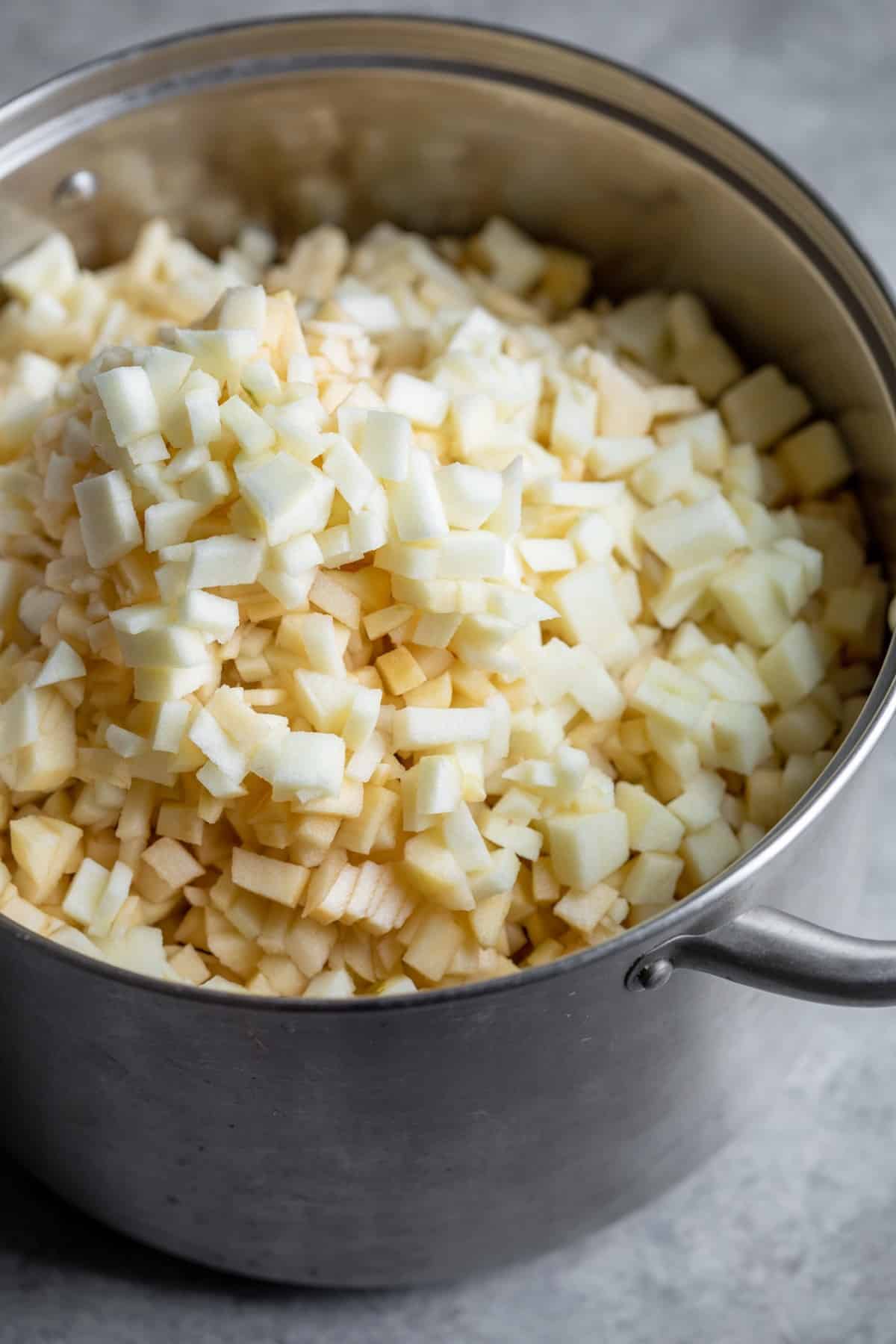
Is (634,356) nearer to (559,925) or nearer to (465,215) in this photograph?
(465,215)

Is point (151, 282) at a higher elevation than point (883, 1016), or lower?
higher

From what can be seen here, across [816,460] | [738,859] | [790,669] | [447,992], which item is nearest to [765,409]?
[816,460]

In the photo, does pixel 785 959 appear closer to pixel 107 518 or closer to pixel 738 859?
pixel 738 859

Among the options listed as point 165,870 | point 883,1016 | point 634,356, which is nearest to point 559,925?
point 165,870

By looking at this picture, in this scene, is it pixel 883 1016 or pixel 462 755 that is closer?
pixel 462 755

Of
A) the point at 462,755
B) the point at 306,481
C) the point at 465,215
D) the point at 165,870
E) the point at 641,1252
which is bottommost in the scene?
the point at 641,1252

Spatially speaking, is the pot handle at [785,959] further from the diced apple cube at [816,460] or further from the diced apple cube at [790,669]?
the diced apple cube at [816,460]
